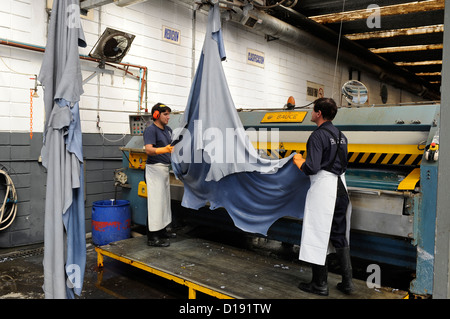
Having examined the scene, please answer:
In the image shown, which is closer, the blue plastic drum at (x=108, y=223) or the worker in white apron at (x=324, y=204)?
the worker in white apron at (x=324, y=204)

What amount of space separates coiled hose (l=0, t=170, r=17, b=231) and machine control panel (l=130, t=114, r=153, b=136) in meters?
1.51

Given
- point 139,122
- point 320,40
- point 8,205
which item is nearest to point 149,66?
point 139,122

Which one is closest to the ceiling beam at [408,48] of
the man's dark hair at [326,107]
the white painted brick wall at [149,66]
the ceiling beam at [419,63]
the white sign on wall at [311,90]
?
the white painted brick wall at [149,66]

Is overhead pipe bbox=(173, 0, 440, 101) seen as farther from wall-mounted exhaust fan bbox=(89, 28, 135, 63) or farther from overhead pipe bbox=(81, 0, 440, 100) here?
wall-mounted exhaust fan bbox=(89, 28, 135, 63)

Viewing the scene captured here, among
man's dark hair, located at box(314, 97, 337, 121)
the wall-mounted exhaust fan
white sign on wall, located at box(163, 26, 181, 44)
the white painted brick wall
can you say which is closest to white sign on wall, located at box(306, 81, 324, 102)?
the white painted brick wall

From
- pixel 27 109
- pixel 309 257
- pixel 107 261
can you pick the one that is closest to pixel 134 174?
pixel 107 261

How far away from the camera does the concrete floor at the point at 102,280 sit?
3.12 metres

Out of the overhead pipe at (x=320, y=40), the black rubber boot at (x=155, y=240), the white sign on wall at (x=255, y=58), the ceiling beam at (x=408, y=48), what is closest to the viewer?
the black rubber boot at (x=155, y=240)

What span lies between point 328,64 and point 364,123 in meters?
6.27

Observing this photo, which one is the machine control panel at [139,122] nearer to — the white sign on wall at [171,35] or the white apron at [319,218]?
the white sign on wall at [171,35]

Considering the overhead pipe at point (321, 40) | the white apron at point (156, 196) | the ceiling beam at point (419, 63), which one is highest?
the ceiling beam at point (419, 63)

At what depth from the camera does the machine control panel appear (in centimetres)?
451

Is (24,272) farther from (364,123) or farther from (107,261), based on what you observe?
(364,123)

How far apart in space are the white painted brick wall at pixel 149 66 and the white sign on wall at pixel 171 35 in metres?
0.06
